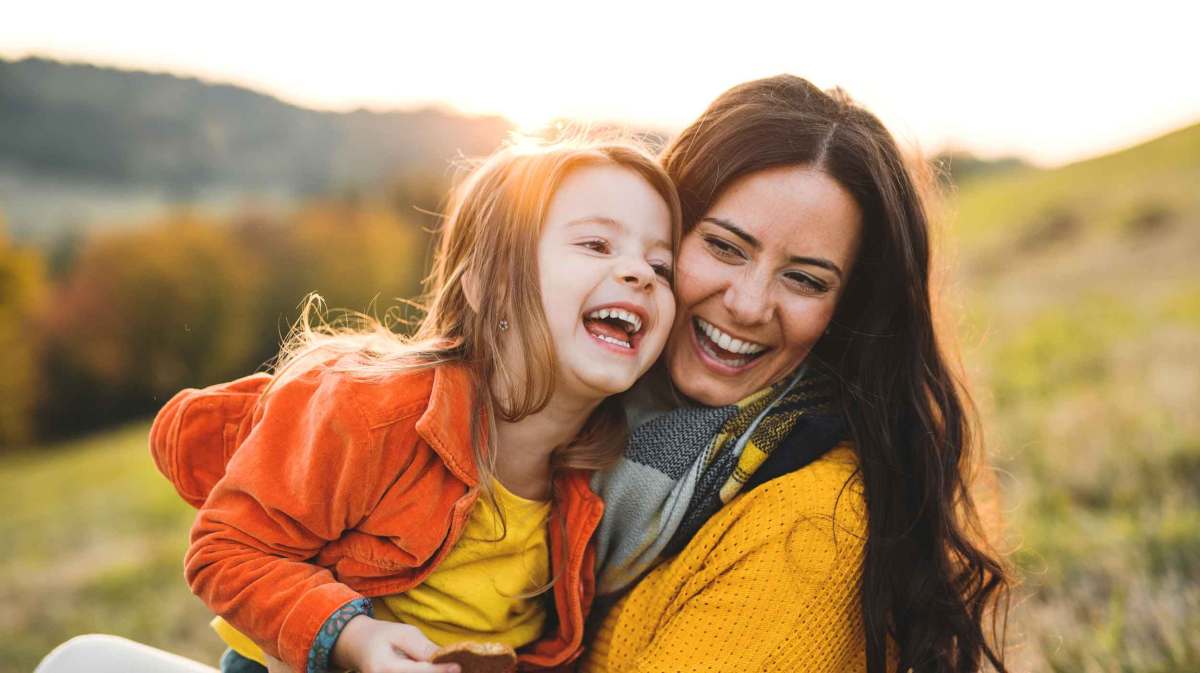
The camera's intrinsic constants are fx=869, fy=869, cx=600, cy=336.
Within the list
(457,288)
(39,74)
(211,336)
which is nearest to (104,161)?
(39,74)

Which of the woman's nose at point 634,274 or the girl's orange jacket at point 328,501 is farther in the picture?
the woman's nose at point 634,274

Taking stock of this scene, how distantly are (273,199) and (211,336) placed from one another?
1131 cm

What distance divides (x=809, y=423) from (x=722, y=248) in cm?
49

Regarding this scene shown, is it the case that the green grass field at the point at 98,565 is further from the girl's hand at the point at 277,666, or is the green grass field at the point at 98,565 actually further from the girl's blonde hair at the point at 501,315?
the girl's blonde hair at the point at 501,315

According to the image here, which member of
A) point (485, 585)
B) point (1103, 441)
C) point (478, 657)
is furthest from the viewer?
point (1103, 441)

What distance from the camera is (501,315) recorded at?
2080 millimetres

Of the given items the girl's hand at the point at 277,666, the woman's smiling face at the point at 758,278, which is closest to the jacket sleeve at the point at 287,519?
the girl's hand at the point at 277,666

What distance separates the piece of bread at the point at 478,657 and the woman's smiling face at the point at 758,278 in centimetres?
96

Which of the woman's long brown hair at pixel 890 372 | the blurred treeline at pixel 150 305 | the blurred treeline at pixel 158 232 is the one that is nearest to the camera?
the woman's long brown hair at pixel 890 372

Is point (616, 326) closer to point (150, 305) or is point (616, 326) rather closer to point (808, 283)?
point (808, 283)

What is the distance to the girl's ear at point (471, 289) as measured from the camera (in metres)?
2.12

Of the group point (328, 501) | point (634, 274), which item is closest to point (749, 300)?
point (634, 274)

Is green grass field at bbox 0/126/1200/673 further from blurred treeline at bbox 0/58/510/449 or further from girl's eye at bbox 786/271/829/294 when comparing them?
blurred treeline at bbox 0/58/510/449

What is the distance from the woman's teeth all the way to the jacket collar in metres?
0.64
